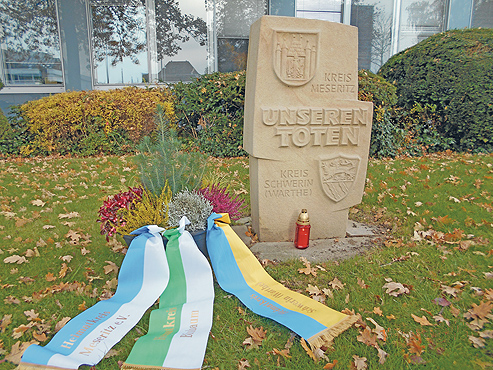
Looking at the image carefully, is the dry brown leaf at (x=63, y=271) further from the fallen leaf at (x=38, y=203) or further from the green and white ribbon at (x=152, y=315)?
the fallen leaf at (x=38, y=203)

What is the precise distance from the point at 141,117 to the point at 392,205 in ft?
17.8

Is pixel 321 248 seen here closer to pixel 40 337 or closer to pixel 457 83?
pixel 40 337

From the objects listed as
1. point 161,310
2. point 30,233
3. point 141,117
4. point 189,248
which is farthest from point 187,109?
point 161,310

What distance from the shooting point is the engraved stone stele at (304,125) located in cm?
306

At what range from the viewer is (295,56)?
3068mm

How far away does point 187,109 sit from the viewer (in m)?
7.23

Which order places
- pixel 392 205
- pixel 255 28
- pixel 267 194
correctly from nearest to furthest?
1. pixel 255 28
2. pixel 267 194
3. pixel 392 205

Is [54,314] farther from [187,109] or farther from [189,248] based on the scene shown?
[187,109]

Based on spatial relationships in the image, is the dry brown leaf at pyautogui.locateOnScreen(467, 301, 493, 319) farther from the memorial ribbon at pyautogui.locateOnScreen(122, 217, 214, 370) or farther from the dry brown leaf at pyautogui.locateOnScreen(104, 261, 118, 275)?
the dry brown leaf at pyautogui.locateOnScreen(104, 261, 118, 275)

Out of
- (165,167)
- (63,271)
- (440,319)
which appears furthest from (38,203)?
(440,319)

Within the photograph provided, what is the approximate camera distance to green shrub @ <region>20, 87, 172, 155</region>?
23.7 feet

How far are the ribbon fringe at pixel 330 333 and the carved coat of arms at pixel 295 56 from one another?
2046mm

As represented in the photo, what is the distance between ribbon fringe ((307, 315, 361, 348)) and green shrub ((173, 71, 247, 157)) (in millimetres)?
5311

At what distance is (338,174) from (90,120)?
6.00 m
